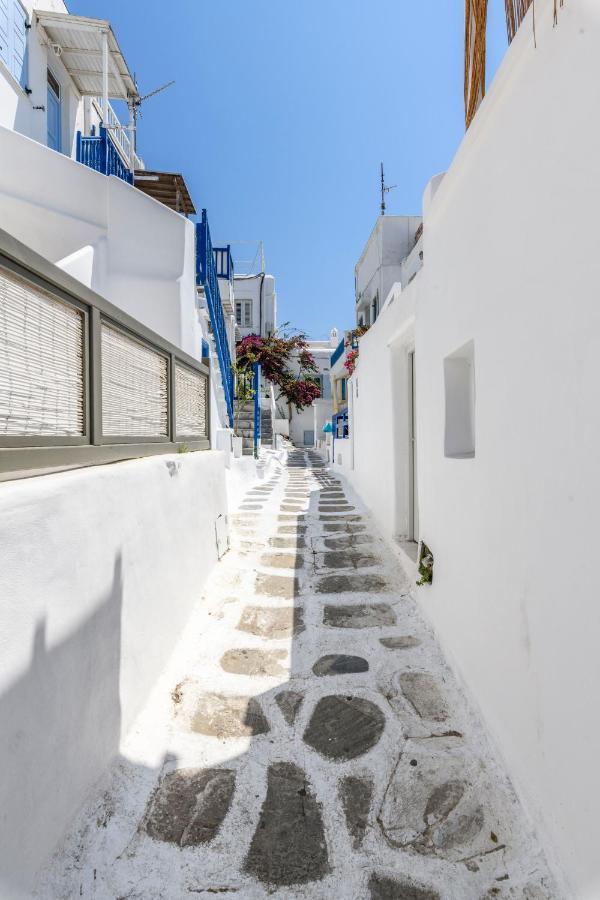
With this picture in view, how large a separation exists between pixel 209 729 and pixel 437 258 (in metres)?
3.07

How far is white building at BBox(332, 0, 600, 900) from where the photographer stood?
1297 millimetres

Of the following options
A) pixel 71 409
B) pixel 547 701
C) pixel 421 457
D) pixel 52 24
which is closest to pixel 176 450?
pixel 71 409

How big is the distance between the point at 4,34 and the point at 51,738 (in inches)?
321

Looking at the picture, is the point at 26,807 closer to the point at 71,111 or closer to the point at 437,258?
the point at 437,258

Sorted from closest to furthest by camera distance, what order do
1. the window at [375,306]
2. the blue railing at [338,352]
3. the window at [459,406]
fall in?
the window at [459,406], the blue railing at [338,352], the window at [375,306]

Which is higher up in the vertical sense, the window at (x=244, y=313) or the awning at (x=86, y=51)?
the window at (x=244, y=313)

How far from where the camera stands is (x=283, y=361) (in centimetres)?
1928

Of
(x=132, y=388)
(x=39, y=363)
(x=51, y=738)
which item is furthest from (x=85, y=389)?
(x=51, y=738)

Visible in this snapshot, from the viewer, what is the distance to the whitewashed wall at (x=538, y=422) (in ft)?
4.22

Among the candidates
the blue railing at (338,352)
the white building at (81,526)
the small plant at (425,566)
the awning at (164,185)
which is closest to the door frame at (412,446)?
the small plant at (425,566)

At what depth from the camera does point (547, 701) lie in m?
1.53

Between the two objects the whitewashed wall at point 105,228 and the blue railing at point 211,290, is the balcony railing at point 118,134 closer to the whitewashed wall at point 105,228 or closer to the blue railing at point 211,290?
the blue railing at point 211,290

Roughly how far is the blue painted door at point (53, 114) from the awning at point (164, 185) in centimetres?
133

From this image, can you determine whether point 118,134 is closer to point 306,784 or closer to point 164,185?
point 164,185
